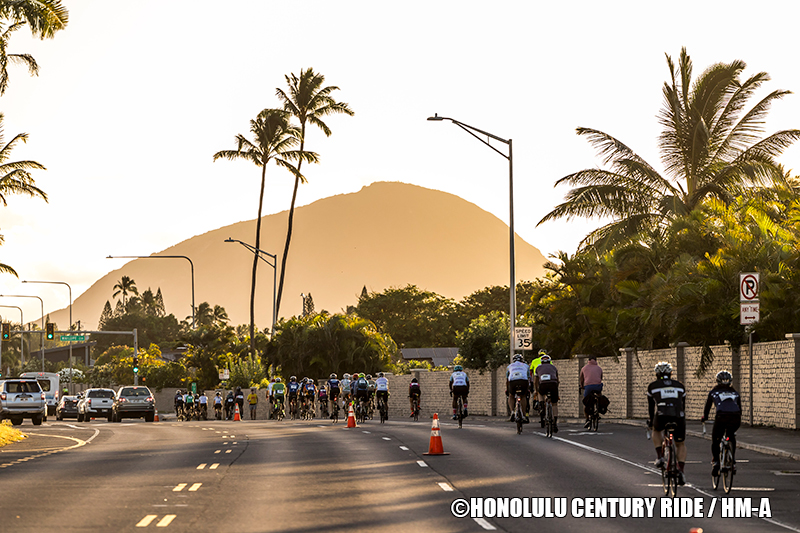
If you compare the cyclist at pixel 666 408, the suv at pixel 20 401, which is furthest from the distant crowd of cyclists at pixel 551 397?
the suv at pixel 20 401

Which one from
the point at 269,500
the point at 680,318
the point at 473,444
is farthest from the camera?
the point at 680,318

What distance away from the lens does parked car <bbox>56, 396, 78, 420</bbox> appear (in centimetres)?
6512

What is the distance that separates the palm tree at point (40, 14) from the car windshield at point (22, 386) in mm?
20256

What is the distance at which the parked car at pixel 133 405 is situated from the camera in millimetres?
52594

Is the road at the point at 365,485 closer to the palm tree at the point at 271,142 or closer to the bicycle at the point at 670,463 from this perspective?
the bicycle at the point at 670,463

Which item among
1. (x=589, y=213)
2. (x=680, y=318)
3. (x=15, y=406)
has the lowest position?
(x=15, y=406)

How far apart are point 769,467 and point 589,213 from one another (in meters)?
22.1

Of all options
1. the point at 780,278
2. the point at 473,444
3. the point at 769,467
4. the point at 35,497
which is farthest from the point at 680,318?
the point at 35,497

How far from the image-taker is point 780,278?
27188 millimetres

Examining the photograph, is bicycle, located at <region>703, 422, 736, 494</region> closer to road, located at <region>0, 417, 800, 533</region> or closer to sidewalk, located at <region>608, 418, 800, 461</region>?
road, located at <region>0, 417, 800, 533</region>

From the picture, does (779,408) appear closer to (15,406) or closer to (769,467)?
(769,467)

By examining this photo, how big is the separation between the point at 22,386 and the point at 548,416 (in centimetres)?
2853

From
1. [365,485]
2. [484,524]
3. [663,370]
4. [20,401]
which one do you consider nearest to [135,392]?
[20,401]

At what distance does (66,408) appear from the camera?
6575cm
